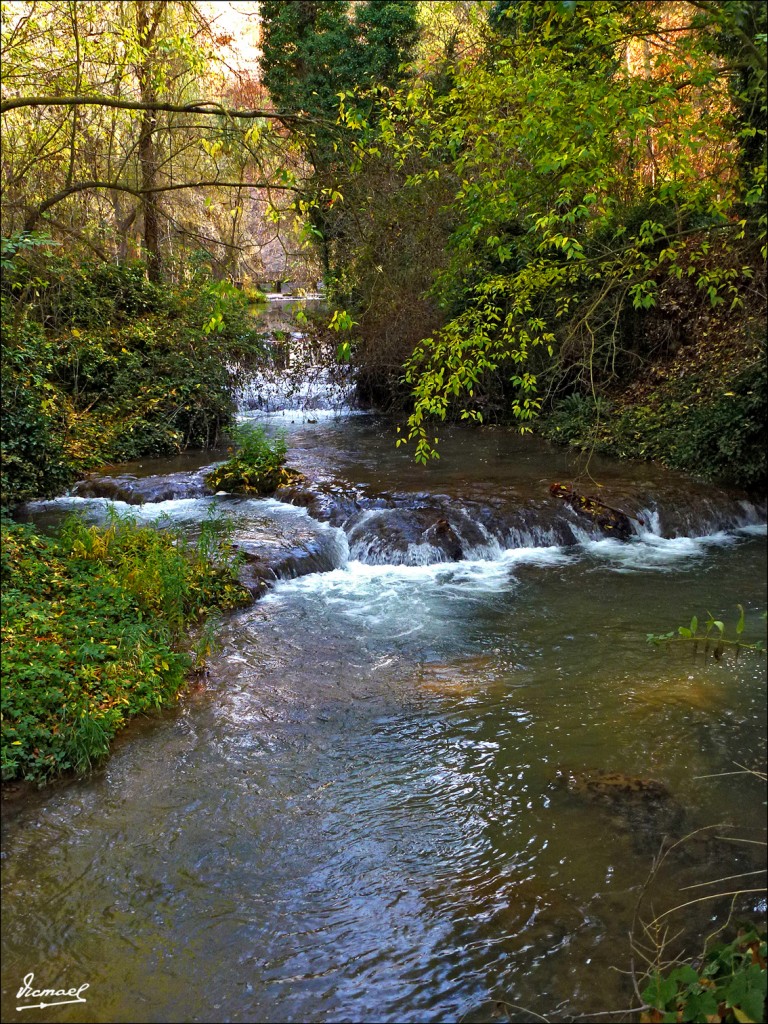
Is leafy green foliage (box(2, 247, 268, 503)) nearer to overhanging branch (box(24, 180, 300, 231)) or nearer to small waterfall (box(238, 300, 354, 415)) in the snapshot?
small waterfall (box(238, 300, 354, 415))

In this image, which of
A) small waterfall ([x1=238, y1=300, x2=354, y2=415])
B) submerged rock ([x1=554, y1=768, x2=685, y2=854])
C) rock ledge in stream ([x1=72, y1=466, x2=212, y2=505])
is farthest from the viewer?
small waterfall ([x1=238, y1=300, x2=354, y2=415])

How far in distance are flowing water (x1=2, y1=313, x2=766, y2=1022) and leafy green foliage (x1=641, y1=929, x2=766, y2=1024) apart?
55 centimetres

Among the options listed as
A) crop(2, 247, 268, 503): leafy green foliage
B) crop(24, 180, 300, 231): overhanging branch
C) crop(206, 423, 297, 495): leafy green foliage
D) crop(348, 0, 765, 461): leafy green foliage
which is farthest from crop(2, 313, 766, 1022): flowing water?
crop(2, 247, 268, 503): leafy green foliage

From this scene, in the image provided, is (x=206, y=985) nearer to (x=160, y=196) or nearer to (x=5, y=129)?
(x=5, y=129)

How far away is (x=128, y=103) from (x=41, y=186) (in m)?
7.24

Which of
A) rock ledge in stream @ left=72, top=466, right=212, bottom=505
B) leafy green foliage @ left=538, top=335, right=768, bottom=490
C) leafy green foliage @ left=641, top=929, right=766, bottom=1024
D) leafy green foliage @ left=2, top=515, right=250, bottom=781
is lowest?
leafy green foliage @ left=641, top=929, right=766, bottom=1024

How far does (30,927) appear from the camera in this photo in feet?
13.7

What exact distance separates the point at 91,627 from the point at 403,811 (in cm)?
321

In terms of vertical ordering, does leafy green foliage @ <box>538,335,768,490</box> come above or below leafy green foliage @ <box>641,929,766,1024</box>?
above

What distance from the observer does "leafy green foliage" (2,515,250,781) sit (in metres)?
5.62

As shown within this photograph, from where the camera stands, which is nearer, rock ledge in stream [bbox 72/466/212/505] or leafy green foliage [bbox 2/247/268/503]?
rock ledge in stream [bbox 72/466/212/505]

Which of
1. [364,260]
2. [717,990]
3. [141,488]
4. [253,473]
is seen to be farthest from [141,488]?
[717,990]

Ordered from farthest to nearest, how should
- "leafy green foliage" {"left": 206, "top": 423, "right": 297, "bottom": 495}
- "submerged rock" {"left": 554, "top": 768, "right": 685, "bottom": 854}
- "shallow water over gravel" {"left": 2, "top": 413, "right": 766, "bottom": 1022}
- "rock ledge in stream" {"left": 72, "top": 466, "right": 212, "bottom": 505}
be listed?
"leafy green foliage" {"left": 206, "top": 423, "right": 297, "bottom": 495}, "rock ledge in stream" {"left": 72, "top": 466, "right": 212, "bottom": 505}, "submerged rock" {"left": 554, "top": 768, "right": 685, "bottom": 854}, "shallow water over gravel" {"left": 2, "top": 413, "right": 766, "bottom": 1022}

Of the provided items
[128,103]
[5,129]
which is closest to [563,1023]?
[128,103]
